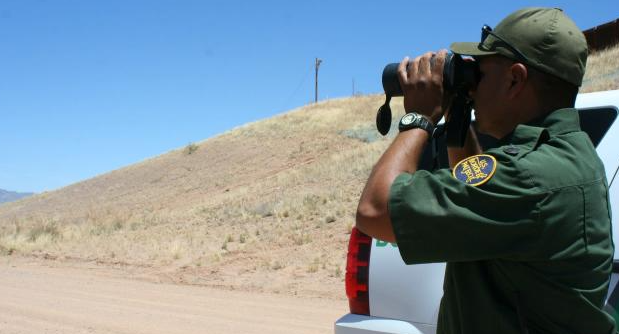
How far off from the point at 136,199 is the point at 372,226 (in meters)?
32.3

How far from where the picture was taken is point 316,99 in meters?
48.3

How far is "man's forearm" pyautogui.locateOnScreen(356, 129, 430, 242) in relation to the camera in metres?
1.76

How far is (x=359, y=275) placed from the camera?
323 cm

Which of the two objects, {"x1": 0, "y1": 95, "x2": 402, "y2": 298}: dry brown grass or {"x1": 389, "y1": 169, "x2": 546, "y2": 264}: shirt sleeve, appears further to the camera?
{"x1": 0, "y1": 95, "x2": 402, "y2": 298}: dry brown grass

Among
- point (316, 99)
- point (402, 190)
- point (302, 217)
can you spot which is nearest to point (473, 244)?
point (402, 190)

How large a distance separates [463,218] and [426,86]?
0.45 meters

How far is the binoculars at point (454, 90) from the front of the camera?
6.21ft

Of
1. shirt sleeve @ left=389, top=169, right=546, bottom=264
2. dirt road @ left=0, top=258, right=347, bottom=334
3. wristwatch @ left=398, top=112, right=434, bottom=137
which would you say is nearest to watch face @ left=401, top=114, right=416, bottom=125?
wristwatch @ left=398, top=112, right=434, bottom=137

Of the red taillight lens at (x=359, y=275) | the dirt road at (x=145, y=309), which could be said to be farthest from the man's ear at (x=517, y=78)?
the dirt road at (x=145, y=309)

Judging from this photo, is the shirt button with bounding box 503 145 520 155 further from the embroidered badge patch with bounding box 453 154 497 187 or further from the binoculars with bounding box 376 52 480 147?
the binoculars with bounding box 376 52 480 147

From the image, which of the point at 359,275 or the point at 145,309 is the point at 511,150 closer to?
the point at 359,275

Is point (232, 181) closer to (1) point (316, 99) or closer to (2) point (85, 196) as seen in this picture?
(2) point (85, 196)

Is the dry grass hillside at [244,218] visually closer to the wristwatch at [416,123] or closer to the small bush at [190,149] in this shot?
the small bush at [190,149]

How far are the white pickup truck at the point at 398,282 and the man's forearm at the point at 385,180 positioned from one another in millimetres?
1261
